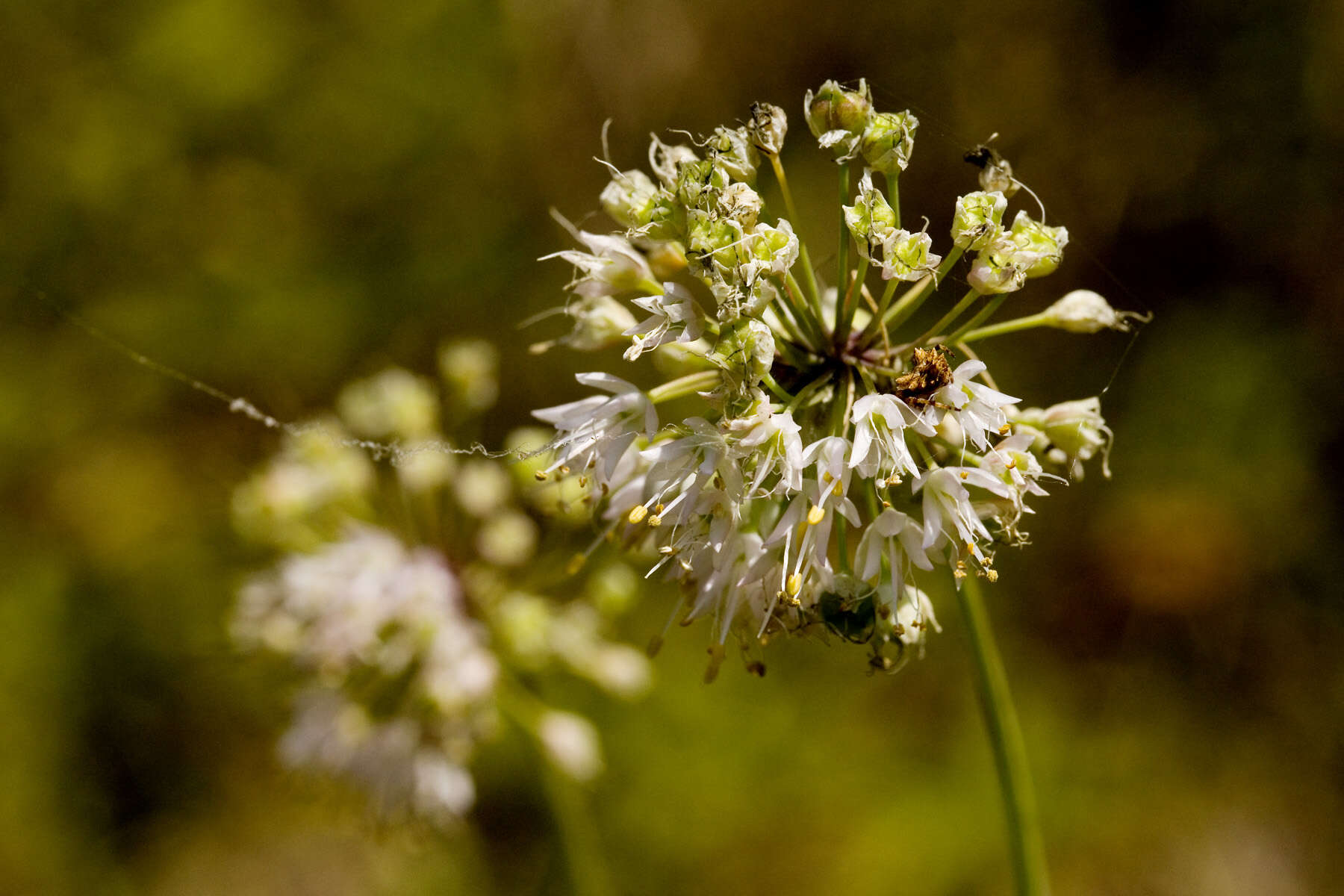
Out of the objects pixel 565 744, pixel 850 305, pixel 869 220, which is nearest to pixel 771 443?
pixel 850 305

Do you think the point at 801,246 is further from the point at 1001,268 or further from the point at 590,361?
the point at 590,361

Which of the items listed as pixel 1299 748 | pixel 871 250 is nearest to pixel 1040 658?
pixel 1299 748

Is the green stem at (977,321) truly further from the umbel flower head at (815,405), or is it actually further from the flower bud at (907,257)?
the flower bud at (907,257)

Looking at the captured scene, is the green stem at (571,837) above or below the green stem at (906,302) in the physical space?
below

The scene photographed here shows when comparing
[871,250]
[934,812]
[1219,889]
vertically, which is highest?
[871,250]

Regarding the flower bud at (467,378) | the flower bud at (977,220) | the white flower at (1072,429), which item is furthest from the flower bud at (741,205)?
the flower bud at (467,378)

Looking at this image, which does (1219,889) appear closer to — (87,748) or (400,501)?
(400,501)
